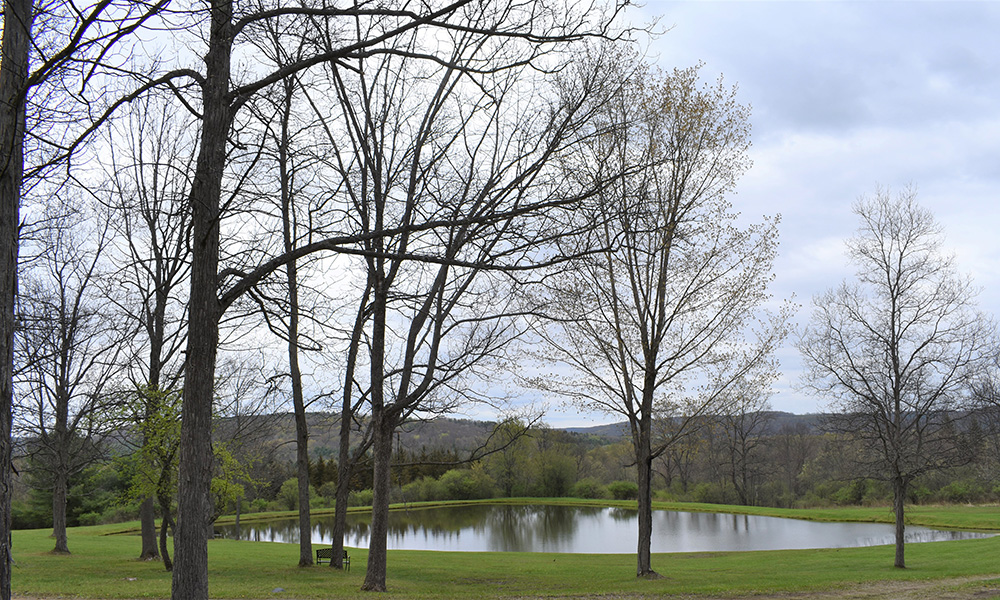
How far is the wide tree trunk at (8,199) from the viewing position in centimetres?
412

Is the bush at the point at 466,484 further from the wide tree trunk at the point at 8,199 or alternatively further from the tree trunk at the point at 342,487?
the wide tree trunk at the point at 8,199

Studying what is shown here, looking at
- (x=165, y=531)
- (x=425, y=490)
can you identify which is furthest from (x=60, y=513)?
(x=425, y=490)

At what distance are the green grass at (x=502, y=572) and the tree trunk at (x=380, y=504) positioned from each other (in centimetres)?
43

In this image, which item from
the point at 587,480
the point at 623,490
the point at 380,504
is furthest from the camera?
the point at 587,480

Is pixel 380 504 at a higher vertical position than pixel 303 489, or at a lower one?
higher

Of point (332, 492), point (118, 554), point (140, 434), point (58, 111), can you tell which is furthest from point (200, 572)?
point (332, 492)

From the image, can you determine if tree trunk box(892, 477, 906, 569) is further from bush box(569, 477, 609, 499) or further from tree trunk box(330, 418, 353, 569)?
bush box(569, 477, 609, 499)

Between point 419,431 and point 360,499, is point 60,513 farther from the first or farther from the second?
point 360,499

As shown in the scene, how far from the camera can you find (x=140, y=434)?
564 inches

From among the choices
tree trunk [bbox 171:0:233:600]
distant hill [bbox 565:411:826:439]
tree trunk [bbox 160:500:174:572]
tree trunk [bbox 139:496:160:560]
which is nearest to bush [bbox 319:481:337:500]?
distant hill [bbox 565:411:826:439]

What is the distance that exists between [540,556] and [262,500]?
2851 centimetres

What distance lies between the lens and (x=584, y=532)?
3444cm

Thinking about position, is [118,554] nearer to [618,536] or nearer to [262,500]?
[618,536]

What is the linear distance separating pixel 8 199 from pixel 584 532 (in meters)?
34.1
